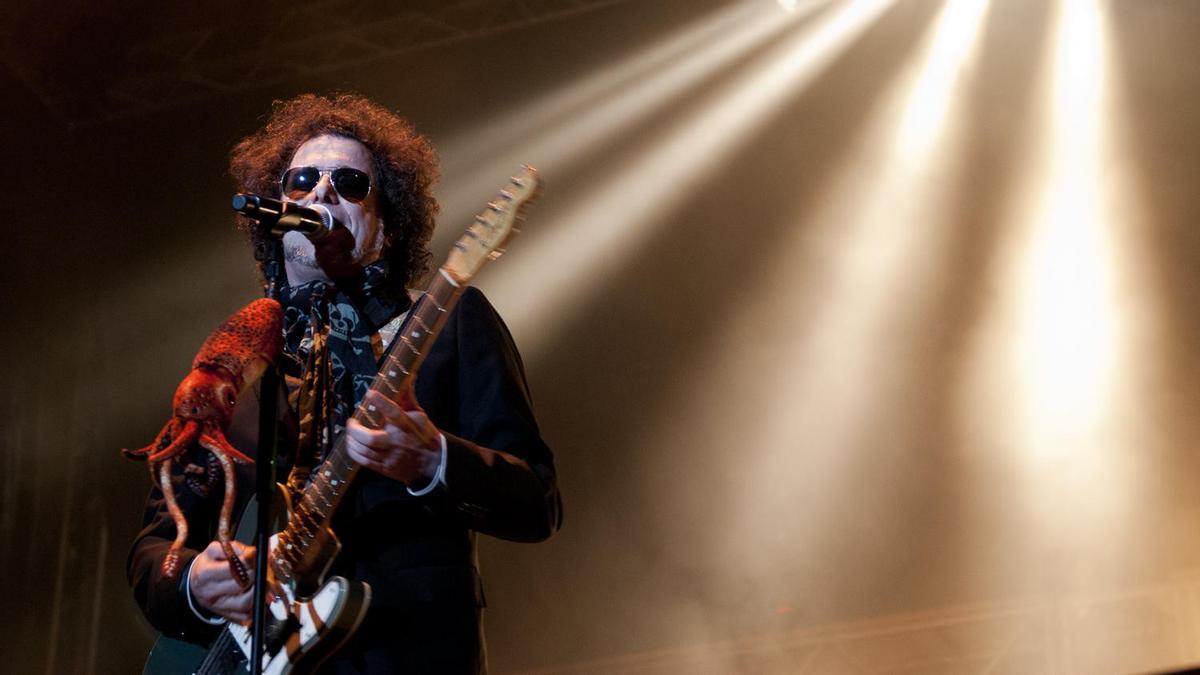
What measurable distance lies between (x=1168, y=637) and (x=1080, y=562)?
46cm

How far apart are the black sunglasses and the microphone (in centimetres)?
29

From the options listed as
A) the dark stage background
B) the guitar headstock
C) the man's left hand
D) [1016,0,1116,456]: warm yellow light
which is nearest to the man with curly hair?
the man's left hand

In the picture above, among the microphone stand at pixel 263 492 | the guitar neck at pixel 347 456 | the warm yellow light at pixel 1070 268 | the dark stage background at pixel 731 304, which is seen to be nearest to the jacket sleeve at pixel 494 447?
the guitar neck at pixel 347 456

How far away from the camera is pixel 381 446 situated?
67.4 inches

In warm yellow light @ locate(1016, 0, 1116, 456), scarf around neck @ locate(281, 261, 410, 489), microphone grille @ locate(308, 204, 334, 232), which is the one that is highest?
warm yellow light @ locate(1016, 0, 1116, 456)

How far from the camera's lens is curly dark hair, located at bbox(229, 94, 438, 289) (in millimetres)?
2562

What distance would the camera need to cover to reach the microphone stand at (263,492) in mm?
1616

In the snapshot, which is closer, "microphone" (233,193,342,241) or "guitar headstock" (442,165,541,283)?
"microphone" (233,193,342,241)

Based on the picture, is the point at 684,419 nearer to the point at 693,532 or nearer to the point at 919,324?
the point at 693,532

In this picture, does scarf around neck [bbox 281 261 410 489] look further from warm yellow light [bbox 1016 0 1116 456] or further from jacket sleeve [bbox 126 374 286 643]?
warm yellow light [bbox 1016 0 1116 456]

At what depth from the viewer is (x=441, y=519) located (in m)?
1.94

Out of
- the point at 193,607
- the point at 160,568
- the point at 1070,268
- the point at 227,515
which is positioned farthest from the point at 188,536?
the point at 1070,268

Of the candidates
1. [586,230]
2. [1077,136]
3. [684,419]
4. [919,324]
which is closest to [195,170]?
[586,230]

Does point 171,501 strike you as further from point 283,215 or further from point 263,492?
point 283,215
